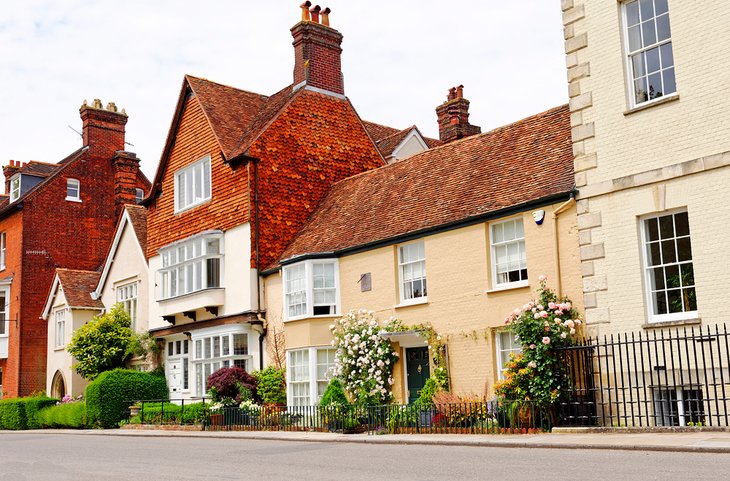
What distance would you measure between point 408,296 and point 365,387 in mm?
2603

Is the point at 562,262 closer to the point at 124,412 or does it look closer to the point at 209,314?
the point at 209,314

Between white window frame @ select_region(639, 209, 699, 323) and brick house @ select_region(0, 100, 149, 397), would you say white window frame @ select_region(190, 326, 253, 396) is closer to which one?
brick house @ select_region(0, 100, 149, 397)

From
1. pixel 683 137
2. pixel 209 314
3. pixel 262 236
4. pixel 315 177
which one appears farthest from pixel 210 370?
pixel 683 137

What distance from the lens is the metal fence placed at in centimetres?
1435

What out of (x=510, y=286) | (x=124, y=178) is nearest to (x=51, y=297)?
(x=124, y=178)

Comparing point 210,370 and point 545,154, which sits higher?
point 545,154

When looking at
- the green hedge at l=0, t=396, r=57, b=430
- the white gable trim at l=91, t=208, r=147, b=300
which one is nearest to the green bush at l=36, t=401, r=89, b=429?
the green hedge at l=0, t=396, r=57, b=430

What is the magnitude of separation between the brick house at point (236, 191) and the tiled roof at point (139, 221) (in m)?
1.79

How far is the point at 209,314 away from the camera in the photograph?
2861 cm

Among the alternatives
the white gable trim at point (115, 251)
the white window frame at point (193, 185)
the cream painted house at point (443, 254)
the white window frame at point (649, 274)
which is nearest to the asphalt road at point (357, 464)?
the white window frame at point (649, 274)

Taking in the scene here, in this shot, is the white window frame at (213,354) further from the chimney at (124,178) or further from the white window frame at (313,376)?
the chimney at (124,178)

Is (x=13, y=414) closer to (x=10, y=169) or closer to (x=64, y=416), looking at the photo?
(x=64, y=416)

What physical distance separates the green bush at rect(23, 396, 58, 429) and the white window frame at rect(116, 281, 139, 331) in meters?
4.42

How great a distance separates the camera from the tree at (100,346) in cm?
3247
